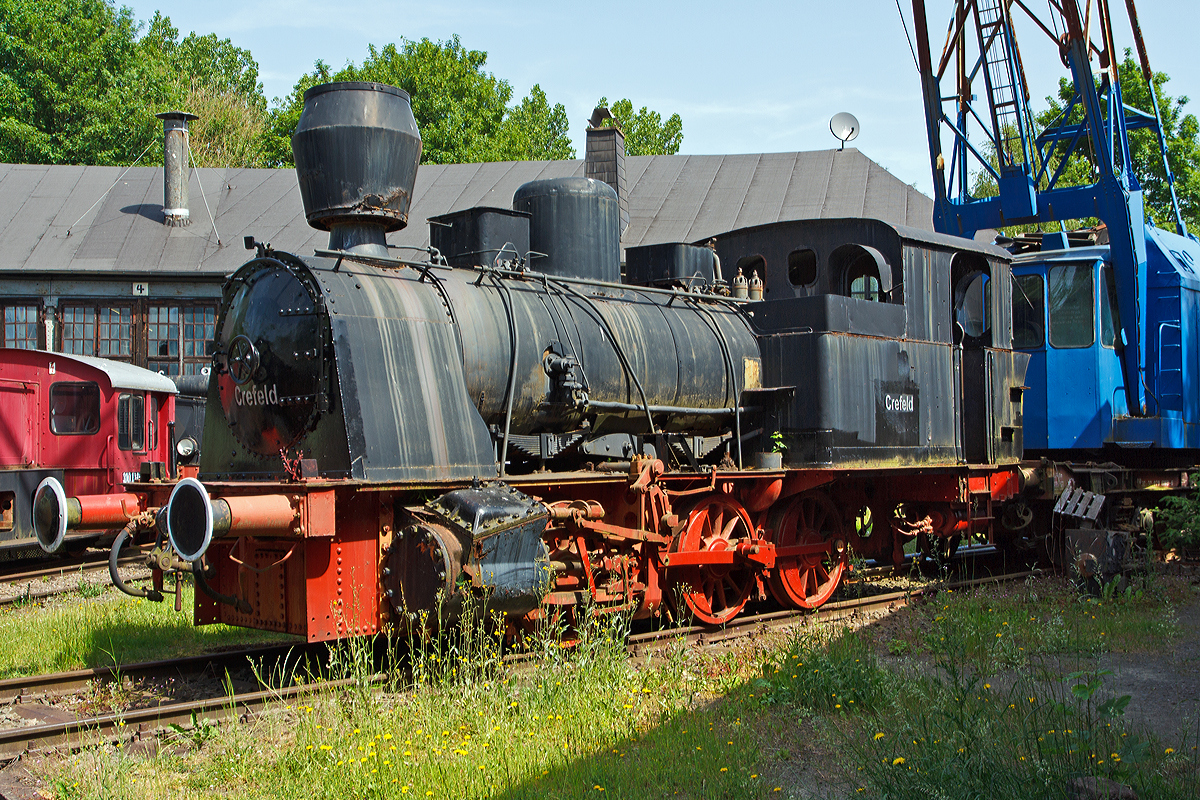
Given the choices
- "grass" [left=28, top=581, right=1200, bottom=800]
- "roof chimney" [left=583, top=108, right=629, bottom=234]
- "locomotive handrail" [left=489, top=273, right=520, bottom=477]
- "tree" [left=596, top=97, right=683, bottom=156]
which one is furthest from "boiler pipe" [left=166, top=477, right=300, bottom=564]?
"tree" [left=596, top=97, right=683, bottom=156]

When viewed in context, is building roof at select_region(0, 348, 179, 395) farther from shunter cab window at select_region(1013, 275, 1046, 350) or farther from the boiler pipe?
shunter cab window at select_region(1013, 275, 1046, 350)

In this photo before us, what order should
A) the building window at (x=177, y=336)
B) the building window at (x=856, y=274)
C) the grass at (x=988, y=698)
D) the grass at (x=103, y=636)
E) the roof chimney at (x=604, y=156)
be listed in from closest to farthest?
the grass at (x=988, y=698)
the grass at (x=103, y=636)
the building window at (x=856, y=274)
the roof chimney at (x=604, y=156)
the building window at (x=177, y=336)

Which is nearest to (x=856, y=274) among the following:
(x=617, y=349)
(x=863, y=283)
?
(x=863, y=283)

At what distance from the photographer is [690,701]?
5.58 meters

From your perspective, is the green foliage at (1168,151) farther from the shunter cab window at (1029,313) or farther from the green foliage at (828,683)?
the green foliage at (828,683)

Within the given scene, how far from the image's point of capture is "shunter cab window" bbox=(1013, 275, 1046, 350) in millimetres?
11141

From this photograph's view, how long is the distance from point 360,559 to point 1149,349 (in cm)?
943

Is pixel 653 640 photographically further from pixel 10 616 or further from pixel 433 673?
pixel 10 616

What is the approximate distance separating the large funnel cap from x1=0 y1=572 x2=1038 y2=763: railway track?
294cm

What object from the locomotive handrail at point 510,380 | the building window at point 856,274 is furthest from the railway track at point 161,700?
the building window at point 856,274

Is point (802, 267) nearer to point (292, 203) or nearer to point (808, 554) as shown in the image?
point (808, 554)

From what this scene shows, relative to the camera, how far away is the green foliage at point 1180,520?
33.5ft

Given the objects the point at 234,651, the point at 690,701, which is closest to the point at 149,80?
the point at 234,651

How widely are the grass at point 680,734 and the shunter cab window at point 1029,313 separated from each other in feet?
17.1
